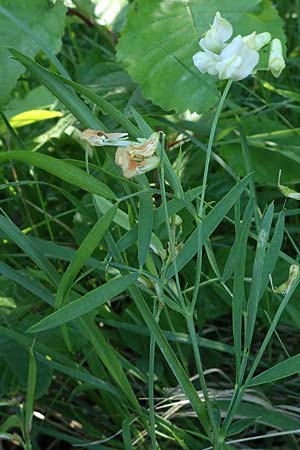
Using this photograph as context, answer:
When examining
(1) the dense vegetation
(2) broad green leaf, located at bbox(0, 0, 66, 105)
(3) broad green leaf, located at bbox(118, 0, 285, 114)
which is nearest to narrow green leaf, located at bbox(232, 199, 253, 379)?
(1) the dense vegetation

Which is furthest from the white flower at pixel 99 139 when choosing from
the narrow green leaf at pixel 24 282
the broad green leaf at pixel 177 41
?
the broad green leaf at pixel 177 41

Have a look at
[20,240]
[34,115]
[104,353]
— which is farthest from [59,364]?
[34,115]

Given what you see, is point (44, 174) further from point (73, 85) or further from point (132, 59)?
point (73, 85)

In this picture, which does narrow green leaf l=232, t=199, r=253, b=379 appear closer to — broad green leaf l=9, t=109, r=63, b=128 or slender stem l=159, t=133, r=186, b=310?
slender stem l=159, t=133, r=186, b=310

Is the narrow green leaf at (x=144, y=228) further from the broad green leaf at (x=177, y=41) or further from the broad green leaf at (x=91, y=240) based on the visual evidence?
the broad green leaf at (x=177, y=41)

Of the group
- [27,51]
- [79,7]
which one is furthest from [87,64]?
[27,51]

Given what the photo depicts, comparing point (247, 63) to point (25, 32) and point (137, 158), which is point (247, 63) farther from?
point (25, 32)
